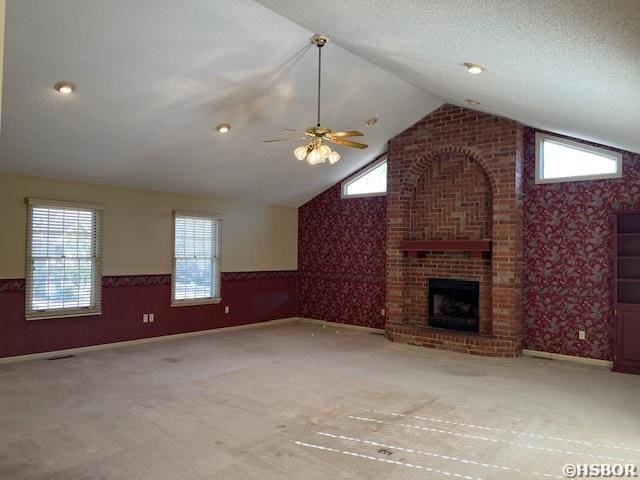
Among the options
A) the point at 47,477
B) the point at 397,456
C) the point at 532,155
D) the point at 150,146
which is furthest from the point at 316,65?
the point at 47,477

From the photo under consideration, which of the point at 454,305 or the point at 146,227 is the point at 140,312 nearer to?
the point at 146,227

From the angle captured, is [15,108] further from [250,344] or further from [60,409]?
[250,344]

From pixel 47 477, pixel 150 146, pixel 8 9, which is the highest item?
pixel 8 9

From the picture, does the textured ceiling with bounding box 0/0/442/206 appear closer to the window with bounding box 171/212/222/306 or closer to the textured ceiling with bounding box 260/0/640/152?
the window with bounding box 171/212/222/306

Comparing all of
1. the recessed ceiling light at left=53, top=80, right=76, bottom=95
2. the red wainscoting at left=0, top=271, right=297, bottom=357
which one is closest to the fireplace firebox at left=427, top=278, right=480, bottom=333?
the red wainscoting at left=0, top=271, right=297, bottom=357

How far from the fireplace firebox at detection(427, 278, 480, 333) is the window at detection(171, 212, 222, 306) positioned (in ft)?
12.0

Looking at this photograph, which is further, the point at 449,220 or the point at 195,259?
the point at 195,259

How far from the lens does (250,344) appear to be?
23.4ft

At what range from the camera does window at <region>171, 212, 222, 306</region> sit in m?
7.63

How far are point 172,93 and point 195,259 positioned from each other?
11.4ft

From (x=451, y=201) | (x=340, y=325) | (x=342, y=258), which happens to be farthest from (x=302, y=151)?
(x=340, y=325)

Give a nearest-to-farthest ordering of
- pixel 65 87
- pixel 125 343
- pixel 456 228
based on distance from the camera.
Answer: pixel 65 87
pixel 125 343
pixel 456 228

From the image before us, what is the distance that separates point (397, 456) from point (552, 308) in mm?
4085

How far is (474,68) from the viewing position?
386 cm
